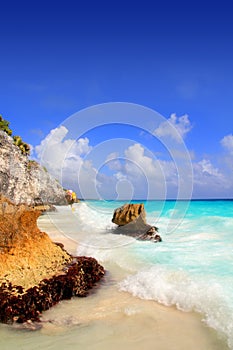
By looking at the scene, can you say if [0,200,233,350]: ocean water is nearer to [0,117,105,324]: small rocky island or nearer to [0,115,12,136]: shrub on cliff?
[0,117,105,324]: small rocky island

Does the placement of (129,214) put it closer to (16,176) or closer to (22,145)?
(16,176)

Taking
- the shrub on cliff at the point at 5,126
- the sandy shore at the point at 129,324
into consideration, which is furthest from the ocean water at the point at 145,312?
the shrub on cliff at the point at 5,126

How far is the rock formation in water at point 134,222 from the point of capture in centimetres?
1627

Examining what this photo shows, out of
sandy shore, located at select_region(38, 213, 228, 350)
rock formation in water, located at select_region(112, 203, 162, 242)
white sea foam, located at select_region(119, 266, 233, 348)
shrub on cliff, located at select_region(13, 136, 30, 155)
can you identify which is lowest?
sandy shore, located at select_region(38, 213, 228, 350)

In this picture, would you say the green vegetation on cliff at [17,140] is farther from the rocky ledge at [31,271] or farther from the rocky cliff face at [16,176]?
the rocky ledge at [31,271]

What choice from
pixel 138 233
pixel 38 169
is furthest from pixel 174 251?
pixel 38 169

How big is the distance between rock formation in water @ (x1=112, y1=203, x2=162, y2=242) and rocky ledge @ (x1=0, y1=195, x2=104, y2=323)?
25.6 feet

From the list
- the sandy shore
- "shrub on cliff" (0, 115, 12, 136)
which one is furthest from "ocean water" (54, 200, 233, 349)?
"shrub on cliff" (0, 115, 12, 136)

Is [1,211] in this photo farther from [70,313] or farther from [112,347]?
[112,347]

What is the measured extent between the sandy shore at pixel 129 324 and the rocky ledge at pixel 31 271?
1.23ft

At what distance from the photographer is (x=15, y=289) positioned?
6480 millimetres

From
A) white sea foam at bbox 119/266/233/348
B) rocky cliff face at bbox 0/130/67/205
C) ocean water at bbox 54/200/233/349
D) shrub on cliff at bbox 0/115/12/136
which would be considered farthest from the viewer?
shrub on cliff at bbox 0/115/12/136

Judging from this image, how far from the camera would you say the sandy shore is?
488cm

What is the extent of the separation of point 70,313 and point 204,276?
487 cm
